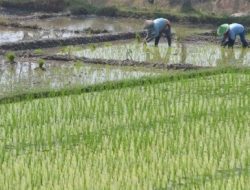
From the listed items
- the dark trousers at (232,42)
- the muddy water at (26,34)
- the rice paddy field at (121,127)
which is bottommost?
the muddy water at (26,34)

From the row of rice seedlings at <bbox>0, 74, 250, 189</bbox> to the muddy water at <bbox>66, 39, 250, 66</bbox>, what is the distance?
3004mm

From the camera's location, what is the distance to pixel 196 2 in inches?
845

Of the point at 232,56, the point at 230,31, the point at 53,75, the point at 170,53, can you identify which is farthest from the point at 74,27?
the point at 53,75

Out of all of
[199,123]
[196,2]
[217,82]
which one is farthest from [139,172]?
[196,2]

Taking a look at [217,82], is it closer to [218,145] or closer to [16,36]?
[218,145]

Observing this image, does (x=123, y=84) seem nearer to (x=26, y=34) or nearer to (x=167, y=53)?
(x=167, y=53)

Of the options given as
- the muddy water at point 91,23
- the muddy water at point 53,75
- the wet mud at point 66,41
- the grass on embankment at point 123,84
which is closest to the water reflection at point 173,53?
the wet mud at point 66,41

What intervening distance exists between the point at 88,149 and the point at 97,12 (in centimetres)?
1320

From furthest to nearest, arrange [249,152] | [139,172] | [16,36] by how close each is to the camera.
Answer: [16,36] < [249,152] < [139,172]

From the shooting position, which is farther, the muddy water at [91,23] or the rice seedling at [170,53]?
the muddy water at [91,23]

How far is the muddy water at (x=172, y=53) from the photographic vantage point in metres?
11.6

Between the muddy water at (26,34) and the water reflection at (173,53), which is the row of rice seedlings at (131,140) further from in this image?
the muddy water at (26,34)

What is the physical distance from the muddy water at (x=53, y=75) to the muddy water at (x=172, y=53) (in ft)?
3.82

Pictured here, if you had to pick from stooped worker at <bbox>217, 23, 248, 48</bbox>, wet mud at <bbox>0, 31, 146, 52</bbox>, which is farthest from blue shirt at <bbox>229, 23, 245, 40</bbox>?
wet mud at <bbox>0, 31, 146, 52</bbox>
